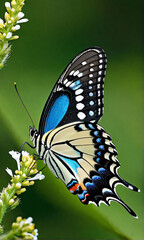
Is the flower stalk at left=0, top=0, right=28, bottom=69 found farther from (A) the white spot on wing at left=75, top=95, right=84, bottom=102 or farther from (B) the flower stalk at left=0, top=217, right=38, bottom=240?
(A) the white spot on wing at left=75, top=95, right=84, bottom=102

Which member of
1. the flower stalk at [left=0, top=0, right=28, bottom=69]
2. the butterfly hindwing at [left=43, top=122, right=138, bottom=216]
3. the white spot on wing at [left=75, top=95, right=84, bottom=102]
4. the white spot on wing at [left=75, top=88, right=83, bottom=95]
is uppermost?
the white spot on wing at [left=75, top=88, right=83, bottom=95]

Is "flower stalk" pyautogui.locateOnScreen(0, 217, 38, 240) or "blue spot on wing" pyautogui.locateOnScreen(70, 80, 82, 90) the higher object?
"blue spot on wing" pyautogui.locateOnScreen(70, 80, 82, 90)

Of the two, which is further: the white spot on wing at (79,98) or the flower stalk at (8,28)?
the white spot on wing at (79,98)

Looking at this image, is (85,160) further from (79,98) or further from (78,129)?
(79,98)

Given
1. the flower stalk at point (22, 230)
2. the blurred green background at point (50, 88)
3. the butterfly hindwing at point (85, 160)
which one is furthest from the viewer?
the blurred green background at point (50, 88)

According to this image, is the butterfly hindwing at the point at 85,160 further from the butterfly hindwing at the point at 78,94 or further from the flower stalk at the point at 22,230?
the flower stalk at the point at 22,230

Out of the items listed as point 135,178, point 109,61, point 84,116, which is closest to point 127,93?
point 109,61

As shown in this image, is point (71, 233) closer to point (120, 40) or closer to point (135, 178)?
point (135, 178)

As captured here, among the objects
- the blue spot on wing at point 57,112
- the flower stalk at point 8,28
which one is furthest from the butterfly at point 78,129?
the flower stalk at point 8,28

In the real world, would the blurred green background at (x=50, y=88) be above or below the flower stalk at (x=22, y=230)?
above

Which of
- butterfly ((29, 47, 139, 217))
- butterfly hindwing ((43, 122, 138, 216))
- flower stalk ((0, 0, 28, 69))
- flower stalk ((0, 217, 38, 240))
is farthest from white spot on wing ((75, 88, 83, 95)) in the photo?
flower stalk ((0, 217, 38, 240))
